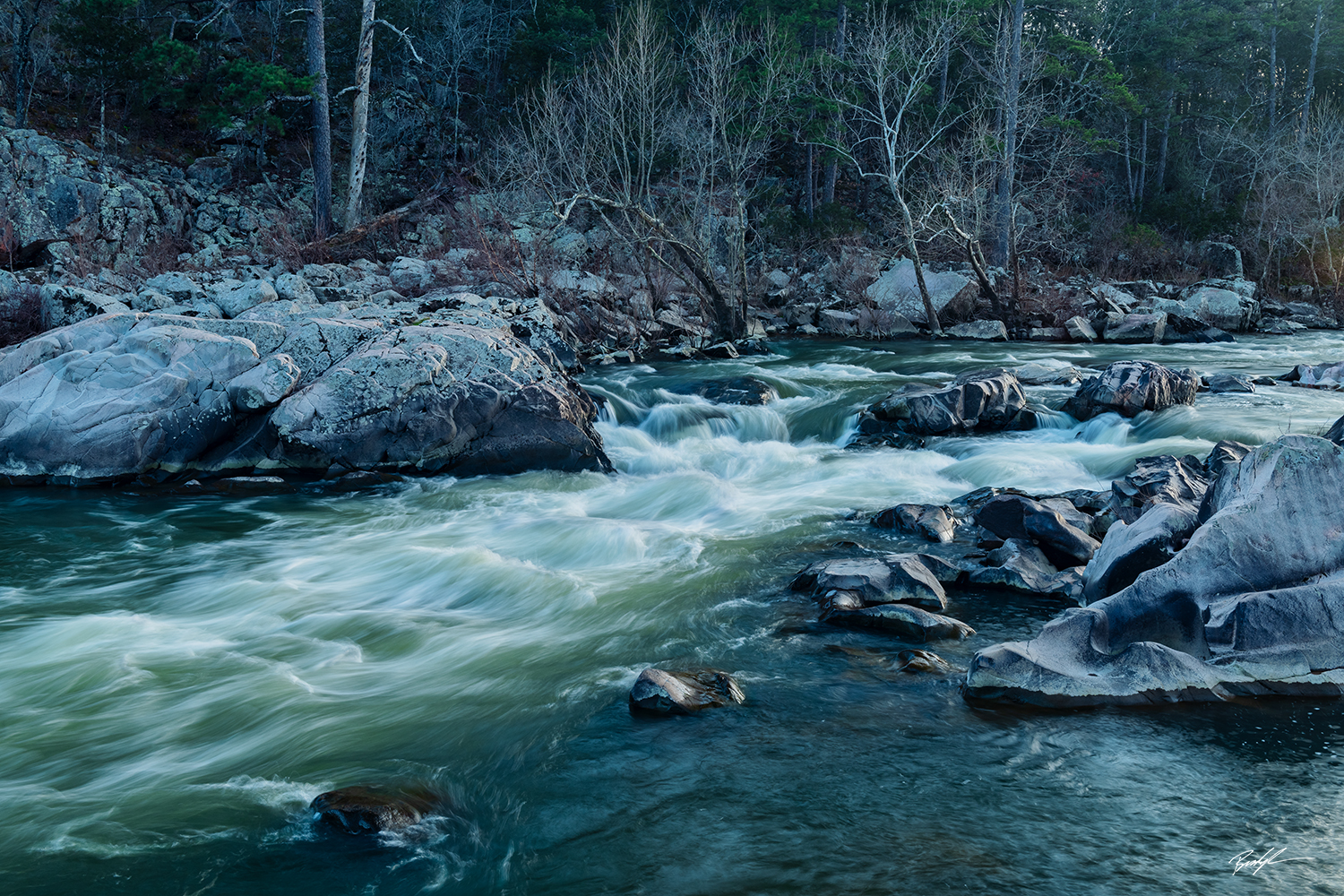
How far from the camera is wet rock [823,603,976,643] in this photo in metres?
5.57

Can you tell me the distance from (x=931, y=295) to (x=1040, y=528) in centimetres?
1608

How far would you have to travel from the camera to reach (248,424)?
32.9ft

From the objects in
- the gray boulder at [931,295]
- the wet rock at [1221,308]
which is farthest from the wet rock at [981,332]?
the wet rock at [1221,308]

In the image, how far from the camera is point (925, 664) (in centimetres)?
511

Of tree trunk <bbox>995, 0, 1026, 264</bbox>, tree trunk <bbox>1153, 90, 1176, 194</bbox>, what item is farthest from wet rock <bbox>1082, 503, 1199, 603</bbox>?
tree trunk <bbox>1153, 90, 1176, 194</bbox>

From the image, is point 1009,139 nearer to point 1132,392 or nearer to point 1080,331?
point 1080,331

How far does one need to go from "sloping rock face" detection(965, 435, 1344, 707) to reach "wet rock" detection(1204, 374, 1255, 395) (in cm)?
894

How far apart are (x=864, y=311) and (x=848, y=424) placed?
10235 mm

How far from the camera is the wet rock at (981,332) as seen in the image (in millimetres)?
20859

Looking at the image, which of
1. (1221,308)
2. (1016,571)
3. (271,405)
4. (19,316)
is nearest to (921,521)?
(1016,571)

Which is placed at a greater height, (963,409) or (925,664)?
(963,409)

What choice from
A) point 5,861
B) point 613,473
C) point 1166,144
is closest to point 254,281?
point 613,473

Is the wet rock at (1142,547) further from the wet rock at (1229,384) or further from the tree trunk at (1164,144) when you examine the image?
the tree trunk at (1164,144)

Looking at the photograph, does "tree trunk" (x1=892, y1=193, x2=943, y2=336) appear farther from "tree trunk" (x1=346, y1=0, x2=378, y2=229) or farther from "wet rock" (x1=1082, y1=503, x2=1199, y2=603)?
"wet rock" (x1=1082, y1=503, x2=1199, y2=603)
